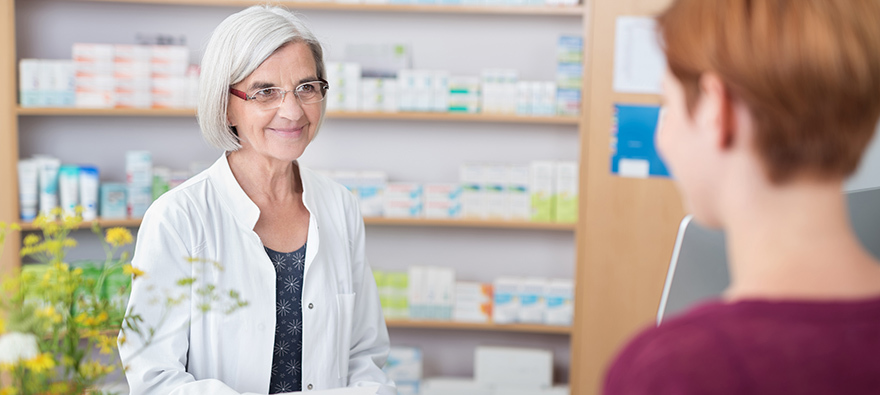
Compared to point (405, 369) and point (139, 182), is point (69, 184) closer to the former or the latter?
point (139, 182)

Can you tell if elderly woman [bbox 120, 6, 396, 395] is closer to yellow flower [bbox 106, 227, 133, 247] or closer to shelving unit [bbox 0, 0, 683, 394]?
yellow flower [bbox 106, 227, 133, 247]

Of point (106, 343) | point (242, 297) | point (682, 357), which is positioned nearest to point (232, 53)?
point (242, 297)

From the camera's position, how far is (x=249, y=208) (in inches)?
71.1

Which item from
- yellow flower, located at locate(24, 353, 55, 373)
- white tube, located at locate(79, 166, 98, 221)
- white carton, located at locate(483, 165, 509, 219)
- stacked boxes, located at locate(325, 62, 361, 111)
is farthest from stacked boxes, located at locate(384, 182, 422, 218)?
yellow flower, located at locate(24, 353, 55, 373)

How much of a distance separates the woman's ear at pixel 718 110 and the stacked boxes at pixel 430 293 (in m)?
2.91

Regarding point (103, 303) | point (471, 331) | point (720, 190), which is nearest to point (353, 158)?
point (471, 331)

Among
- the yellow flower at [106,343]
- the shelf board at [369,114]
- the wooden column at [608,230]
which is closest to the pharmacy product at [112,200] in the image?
the shelf board at [369,114]

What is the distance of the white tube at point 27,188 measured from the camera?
3.27 m

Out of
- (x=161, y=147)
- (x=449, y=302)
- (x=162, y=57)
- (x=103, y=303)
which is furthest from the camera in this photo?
(x=161, y=147)

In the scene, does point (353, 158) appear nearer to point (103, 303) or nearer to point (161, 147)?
point (161, 147)

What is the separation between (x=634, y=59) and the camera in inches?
132

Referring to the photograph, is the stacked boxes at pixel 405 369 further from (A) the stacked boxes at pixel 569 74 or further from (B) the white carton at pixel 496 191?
(A) the stacked boxes at pixel 569 74

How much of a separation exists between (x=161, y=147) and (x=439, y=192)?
1534 mm

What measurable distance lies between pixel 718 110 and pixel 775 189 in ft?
0.29
